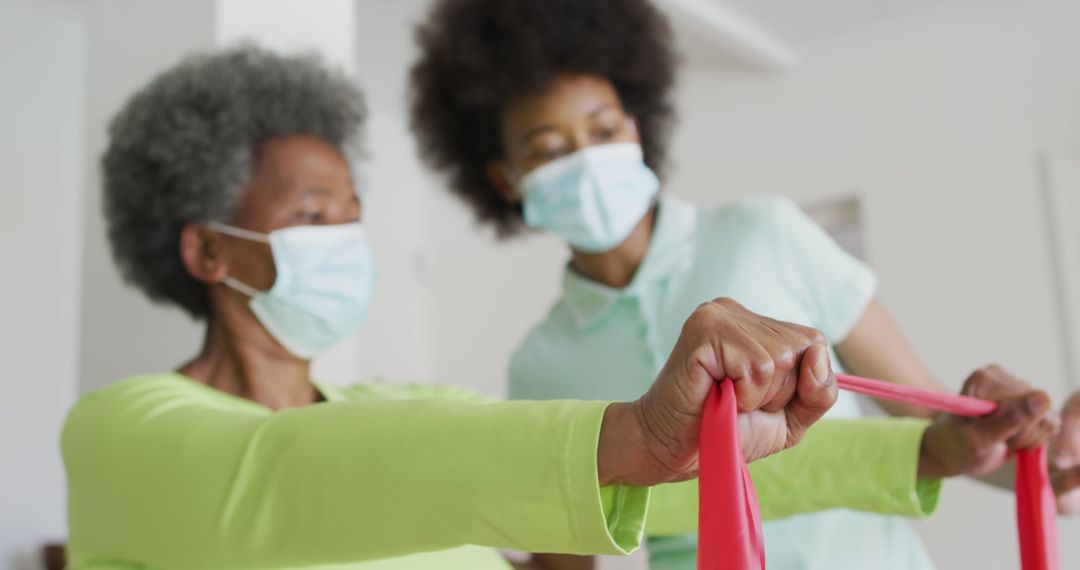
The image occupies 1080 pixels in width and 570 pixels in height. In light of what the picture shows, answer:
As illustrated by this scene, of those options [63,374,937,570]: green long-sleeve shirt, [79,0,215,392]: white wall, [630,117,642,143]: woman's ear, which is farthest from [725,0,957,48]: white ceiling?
[63,374,937,570]: green long-sleeve shirt

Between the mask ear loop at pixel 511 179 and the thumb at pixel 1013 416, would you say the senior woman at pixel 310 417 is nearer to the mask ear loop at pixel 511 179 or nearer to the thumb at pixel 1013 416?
the thumb at pixel 1013 416

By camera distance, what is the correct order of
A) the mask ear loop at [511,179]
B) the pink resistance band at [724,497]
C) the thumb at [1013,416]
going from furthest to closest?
1. the mask ear loop at [511,179]
2. the thumb at [1013,416]
3. the pink resistance band at [724,497]

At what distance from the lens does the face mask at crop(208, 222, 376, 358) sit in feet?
3.79

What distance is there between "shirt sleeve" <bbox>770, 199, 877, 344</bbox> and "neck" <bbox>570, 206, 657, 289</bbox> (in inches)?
→ 7.5

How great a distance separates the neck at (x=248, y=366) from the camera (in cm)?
111

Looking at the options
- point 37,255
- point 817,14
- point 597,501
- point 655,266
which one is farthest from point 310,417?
point 817,14

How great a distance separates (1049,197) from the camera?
9.32 ft

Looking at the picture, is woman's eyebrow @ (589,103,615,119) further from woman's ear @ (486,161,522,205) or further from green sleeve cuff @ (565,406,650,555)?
green sleeve cuff @ (565,406,650,555)

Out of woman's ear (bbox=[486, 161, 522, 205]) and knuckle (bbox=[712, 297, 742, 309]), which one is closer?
knuckle (bbox=[712, 297, 742, 309])

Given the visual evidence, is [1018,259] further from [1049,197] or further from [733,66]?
[733,66]

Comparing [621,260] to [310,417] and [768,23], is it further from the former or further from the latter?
[768,23]

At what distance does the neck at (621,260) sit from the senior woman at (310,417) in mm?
236

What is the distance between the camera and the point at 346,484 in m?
0.63

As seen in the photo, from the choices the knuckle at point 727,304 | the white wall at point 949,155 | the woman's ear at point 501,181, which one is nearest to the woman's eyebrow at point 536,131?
the woman's ear at point 501,181
